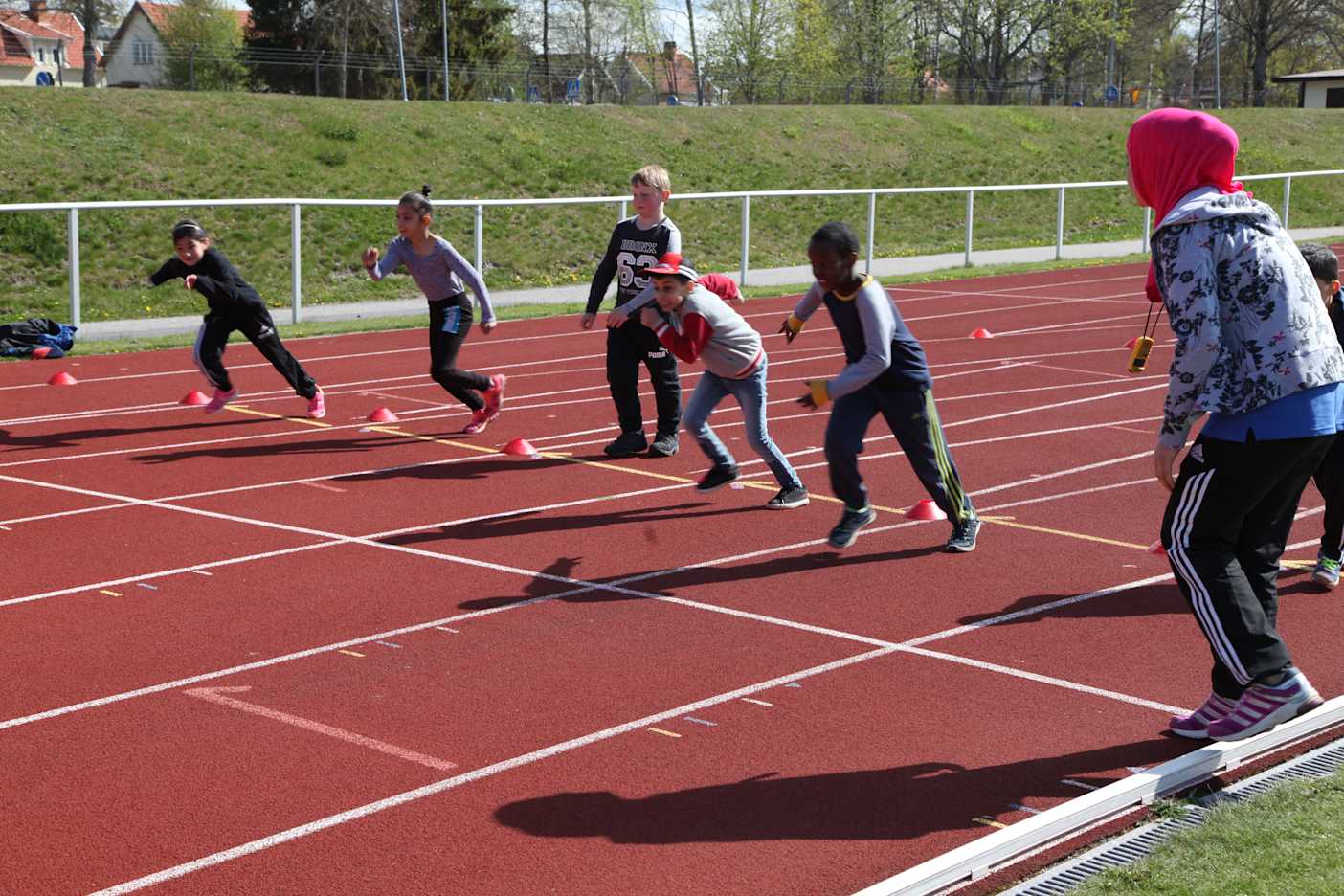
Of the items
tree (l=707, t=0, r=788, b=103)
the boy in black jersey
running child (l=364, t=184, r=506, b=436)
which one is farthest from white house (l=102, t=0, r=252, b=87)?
the boy in black jersey

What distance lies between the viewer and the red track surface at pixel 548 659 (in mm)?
4750

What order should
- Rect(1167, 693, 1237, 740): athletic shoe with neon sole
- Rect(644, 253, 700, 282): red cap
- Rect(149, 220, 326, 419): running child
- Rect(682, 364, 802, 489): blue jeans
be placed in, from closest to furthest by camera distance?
Rect(1167, 693, 1237, 740): athletic shoe with neon sole
Rect(644, 253, 700, 282): red cap
Rect(682, 364, 802, 489): blue jeans
Rect(149, 220, 326, 419): running child

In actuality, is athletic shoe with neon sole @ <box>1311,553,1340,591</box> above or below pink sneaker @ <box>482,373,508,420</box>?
below

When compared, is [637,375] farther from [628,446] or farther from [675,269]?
[675,269]

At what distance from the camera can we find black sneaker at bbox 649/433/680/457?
1125 centimetres

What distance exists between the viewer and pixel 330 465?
10930mm

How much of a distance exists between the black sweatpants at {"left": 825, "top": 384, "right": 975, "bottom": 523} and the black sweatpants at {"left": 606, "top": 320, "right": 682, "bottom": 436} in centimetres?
304

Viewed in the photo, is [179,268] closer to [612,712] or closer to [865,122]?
[612,712]

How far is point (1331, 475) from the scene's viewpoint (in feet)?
24.9

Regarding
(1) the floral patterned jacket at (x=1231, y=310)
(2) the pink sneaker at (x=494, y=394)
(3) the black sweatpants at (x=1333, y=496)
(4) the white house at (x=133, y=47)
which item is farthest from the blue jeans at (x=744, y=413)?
(4) the white house at (x=133, y=47)

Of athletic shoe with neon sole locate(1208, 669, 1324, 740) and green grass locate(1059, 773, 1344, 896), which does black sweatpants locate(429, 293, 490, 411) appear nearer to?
athletic shoe with neon sole locate(1208, 669, 1324, 740)

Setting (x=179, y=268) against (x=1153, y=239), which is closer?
(x=1153, y=239)

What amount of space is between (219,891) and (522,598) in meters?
3.27

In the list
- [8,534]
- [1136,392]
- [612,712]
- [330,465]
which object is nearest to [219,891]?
[612,712]
